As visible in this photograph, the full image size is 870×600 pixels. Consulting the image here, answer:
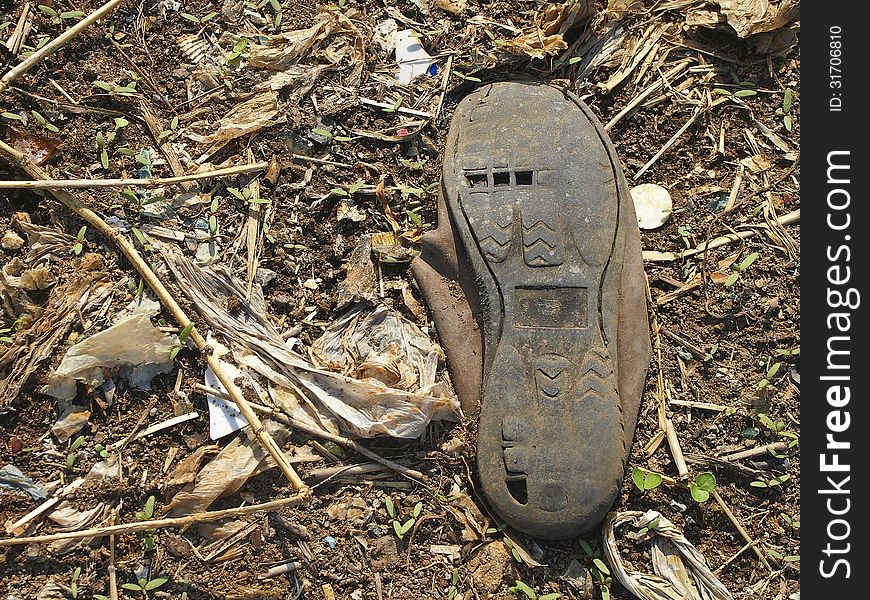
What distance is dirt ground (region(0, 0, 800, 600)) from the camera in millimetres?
1928

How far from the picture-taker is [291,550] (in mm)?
1923

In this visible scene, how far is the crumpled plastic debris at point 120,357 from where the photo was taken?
76.0 inches

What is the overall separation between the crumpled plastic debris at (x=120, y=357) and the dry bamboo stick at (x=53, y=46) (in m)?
0.76

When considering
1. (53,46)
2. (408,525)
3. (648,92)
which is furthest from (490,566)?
(53,46)

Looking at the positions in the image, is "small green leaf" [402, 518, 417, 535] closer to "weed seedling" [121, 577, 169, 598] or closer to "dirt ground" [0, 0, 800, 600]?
"dirt ground" [0, 0, 800, 600]

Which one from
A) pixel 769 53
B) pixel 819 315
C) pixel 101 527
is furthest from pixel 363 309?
pixel 769 53

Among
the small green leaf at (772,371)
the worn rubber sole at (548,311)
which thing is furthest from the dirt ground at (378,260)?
the worn rubber sole at (548,311)

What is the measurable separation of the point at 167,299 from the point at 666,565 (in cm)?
149

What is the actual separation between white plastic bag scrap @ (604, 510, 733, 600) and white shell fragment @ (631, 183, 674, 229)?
2.64 feet

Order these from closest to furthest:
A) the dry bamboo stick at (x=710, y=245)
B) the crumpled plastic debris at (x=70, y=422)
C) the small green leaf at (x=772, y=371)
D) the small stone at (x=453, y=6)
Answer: the crumpled plastic debris at (x=70, y=422) → the small green leaf at (x=772, y=371) → the dry bamboo stick at (x=710, y=245) → the small stone at (x=453, y=6)

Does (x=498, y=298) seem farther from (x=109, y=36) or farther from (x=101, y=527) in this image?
(x=109, y=36)

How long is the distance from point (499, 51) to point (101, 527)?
1.70 metres

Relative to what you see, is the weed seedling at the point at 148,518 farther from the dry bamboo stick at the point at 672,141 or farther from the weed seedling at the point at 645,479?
the dry bamboo stick at the point at 672,141

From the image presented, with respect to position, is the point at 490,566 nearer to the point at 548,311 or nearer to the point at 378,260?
the point at 548,311
